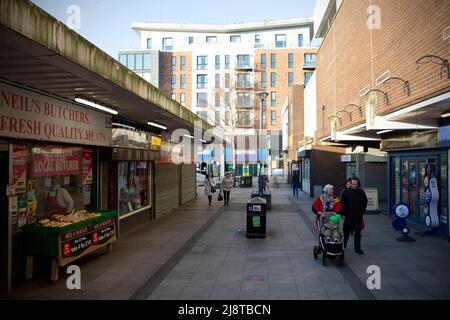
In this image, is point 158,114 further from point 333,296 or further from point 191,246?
point 333,296

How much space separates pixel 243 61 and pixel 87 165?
44.3m

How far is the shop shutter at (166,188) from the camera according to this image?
1391cm

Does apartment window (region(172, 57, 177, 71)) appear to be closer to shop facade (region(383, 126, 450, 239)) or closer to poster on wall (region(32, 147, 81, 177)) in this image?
shop facade (region(383, 126, 450, 239))

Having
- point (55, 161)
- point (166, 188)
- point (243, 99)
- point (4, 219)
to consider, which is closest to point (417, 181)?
point (166, 188)

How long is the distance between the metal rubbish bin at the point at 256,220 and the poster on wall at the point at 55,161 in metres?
4.74

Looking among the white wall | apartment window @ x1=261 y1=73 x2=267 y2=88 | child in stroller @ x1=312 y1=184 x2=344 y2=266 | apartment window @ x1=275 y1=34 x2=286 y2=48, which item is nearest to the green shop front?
child in stroller @ x1=312 y1=184 x2=344 y2=266

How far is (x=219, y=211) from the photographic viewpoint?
1582 centimetres

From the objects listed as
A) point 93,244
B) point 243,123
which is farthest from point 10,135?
point 243,123

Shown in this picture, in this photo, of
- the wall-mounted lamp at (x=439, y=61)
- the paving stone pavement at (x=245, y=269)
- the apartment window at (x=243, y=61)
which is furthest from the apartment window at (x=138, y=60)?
the wall-mounted lamp at (x=439, y=61)

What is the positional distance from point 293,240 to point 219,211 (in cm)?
631

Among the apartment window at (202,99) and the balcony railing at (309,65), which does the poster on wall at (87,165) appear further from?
the apartment window at (202,99)

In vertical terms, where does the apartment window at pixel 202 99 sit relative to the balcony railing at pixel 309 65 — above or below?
below

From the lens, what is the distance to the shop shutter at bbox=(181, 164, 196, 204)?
18.4 meters
